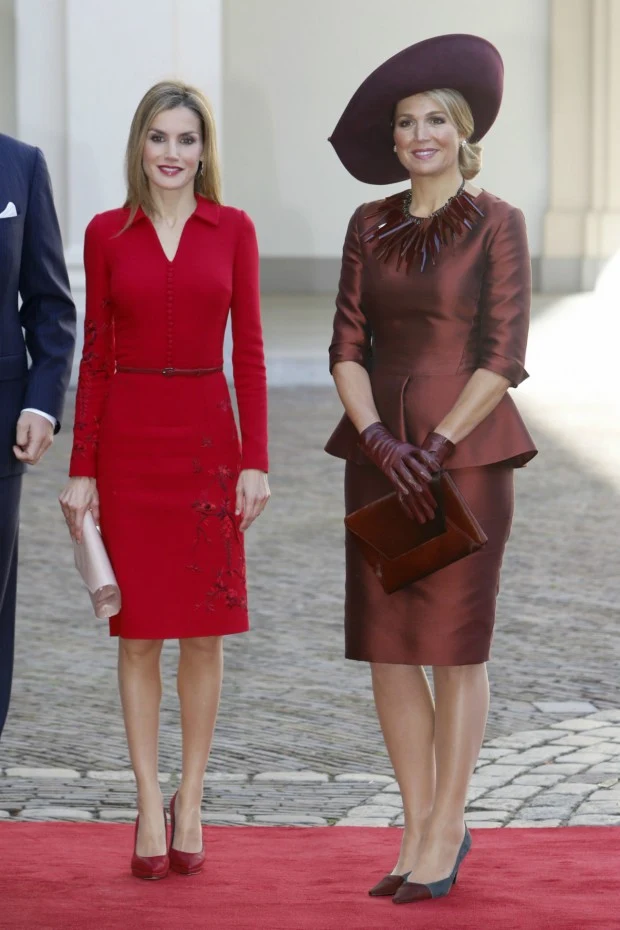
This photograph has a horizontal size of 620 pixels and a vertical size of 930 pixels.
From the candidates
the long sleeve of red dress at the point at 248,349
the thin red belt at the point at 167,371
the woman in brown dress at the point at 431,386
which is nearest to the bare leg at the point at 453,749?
the woman in brown dress at the point at 431,386

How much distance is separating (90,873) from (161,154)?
158 centimetres

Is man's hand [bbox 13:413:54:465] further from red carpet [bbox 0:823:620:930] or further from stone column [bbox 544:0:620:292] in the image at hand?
stone column [bbox 544:0:620:292]

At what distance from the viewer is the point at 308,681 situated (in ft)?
18.7

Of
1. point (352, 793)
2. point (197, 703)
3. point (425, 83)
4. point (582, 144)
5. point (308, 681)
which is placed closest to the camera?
point (425, 83)

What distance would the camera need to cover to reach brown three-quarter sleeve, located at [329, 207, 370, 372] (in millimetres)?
3592

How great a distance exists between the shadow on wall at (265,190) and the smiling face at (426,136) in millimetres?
17393

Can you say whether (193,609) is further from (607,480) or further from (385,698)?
(607,480)

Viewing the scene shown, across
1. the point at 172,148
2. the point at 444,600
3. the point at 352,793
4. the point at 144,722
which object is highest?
the point at 172,148

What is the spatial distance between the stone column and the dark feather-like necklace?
1736 centimetres

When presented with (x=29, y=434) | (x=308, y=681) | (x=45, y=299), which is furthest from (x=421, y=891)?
(x=308, y=681)

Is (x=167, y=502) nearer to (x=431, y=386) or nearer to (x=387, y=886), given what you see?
(x=431, y=386)

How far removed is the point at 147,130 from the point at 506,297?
0.87 metres

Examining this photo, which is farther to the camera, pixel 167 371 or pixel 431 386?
pixel 167 371

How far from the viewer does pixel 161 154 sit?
3.65m
